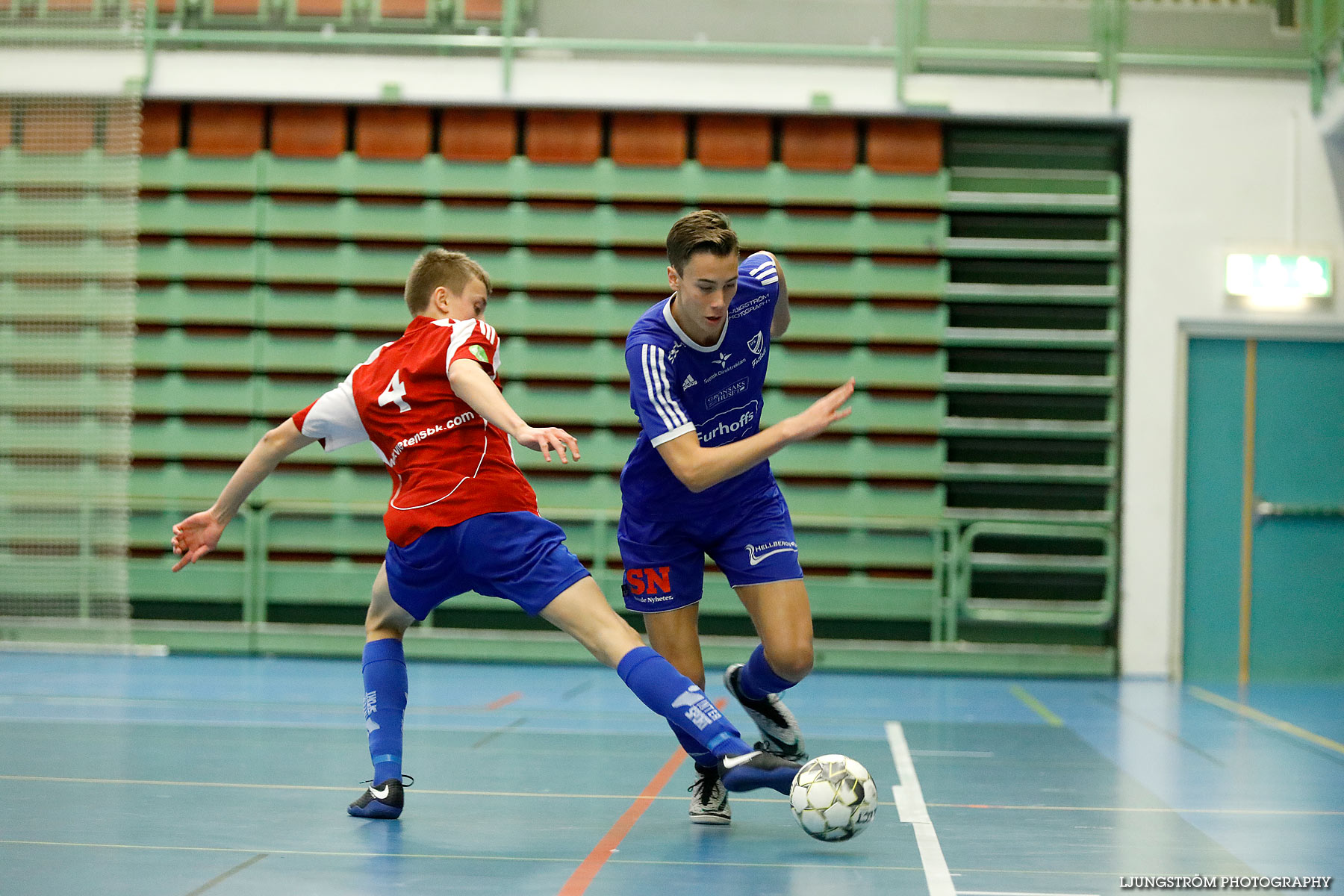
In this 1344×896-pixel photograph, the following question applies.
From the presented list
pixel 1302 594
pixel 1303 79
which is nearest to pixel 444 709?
pixel 1302 594

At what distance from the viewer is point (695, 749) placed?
3840 mm

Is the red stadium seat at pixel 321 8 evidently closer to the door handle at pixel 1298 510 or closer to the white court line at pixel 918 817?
the white court line at pixel 918 817

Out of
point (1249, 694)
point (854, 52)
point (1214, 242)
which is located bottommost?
point (1249, 694)

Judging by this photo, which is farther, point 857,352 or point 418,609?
point 857,352

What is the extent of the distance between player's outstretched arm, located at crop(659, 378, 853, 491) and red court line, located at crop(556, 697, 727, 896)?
100 centimetres

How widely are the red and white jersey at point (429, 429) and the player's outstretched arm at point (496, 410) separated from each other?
0.23 feet

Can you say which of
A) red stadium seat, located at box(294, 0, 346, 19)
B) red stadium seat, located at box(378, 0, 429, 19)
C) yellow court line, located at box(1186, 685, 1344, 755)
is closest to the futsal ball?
yellow court line, located at box(1186, 685, 1344, 755)

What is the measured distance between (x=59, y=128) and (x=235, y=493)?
736 centimetres

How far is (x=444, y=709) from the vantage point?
654 centimetres

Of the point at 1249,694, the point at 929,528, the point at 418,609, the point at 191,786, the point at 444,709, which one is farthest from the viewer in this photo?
the point at 929,528

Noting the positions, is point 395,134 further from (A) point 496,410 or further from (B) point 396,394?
(A) point 496,410

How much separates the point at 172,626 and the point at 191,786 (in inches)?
214

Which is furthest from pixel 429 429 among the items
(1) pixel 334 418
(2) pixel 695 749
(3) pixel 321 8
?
(3) pixel 321 8

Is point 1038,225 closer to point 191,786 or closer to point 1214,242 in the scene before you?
point 1214,242
